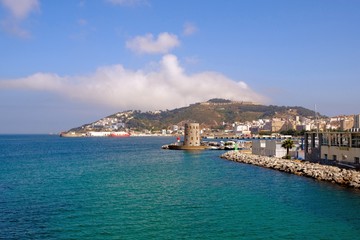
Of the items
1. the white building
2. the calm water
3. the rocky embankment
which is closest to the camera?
the calm water

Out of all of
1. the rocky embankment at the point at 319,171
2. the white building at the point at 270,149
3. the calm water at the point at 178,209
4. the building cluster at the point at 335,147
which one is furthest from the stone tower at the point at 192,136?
the calm water at the point at 178,209

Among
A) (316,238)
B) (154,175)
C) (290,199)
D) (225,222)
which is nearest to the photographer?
(316,238)

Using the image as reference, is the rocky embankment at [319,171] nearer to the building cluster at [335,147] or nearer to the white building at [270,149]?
the building cluster at [335,147]

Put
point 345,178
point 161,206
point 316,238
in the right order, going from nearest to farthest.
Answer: point 316,238, point 161,206, point 345,178

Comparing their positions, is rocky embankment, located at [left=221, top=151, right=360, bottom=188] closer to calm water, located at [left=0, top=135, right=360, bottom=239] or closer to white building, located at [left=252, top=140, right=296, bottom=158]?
calm water, located at [left=0, top=135, right=360, bottom=239]

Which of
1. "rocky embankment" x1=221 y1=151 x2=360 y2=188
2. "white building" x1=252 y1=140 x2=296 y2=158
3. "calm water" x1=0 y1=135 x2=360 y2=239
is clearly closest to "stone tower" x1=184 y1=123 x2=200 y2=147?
"white building" x1=252 y1=140 x2=296 y2=158

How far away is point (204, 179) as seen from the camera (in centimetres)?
3775

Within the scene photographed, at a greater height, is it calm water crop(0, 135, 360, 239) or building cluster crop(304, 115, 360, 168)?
building cluster crop(304, 115, 360, 168)

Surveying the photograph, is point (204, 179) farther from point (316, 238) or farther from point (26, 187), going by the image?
point (316, 238)

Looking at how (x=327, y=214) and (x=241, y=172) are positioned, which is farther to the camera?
(x=241, y=172)

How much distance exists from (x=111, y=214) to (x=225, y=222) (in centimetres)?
653

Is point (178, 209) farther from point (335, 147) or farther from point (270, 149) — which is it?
point (270, 149)

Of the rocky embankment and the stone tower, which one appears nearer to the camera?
the rocky embankment

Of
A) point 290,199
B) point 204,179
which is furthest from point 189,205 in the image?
point 204,179
